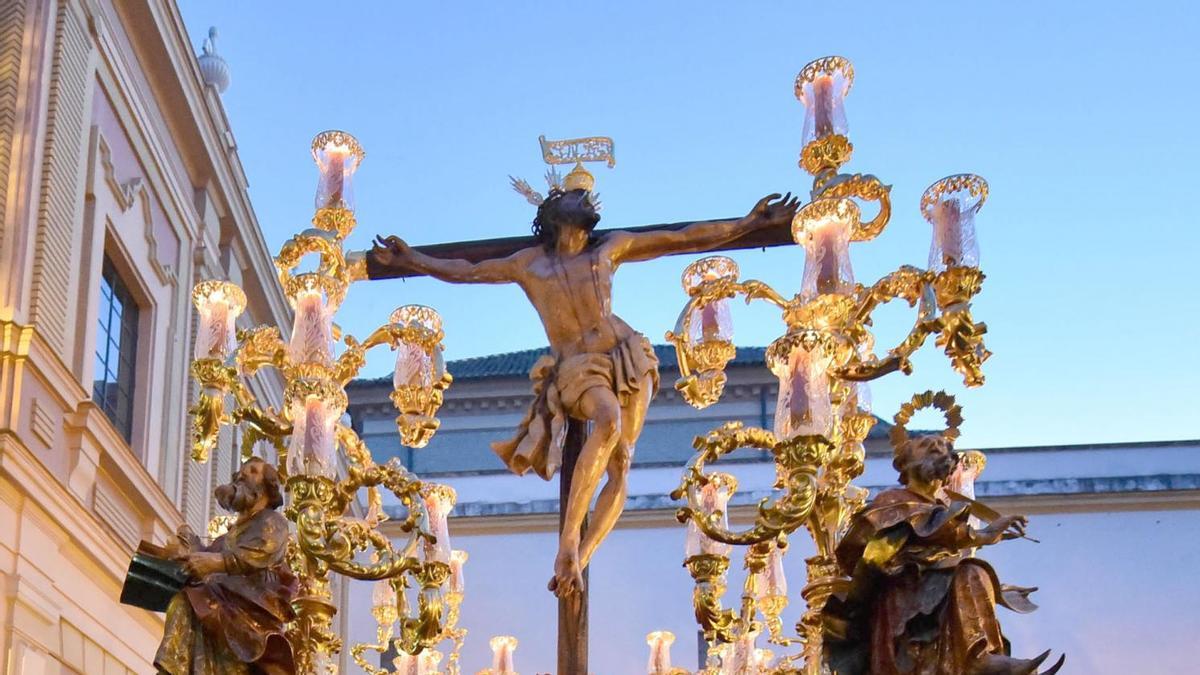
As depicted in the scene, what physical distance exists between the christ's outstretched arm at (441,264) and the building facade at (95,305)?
4.08 metres

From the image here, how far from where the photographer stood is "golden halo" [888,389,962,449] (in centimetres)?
708

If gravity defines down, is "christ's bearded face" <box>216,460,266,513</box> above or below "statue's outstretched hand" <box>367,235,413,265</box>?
below

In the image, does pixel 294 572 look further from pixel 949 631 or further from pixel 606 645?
pixel 606 645

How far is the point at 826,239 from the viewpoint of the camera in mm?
7328

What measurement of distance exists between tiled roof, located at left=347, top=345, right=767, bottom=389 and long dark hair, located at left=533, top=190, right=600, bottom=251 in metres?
16.0

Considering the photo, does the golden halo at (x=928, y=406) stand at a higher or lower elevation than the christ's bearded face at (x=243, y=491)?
higher

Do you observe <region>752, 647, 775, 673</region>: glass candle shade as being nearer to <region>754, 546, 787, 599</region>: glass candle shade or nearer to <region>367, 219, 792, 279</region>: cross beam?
<region>754, 546, 787, 599</region>: glass candle shade

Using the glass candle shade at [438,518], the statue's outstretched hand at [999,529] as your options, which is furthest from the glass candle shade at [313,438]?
the statue's outstretched hand at [999,529]

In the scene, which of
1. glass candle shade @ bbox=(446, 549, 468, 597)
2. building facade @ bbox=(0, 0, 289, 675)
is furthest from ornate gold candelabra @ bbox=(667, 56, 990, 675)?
building facade @ bbox=(0, 0, 289, 675)

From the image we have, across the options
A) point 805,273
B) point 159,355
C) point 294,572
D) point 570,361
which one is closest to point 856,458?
point 805,273

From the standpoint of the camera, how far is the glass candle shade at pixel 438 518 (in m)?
8.21

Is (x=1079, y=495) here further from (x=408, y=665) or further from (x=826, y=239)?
(x=826, y=239)

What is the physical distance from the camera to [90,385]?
13062 millimetres

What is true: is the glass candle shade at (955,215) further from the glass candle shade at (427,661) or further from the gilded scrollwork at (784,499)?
the glass candle shade at (427,661)
